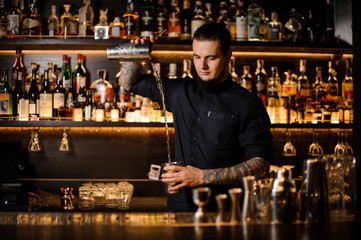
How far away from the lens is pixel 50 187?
9.87 feet

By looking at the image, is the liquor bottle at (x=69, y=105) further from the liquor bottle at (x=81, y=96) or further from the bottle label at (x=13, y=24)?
the bottle label at (x=13, y=24)

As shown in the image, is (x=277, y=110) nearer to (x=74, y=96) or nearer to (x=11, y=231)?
(x=74, y=96)

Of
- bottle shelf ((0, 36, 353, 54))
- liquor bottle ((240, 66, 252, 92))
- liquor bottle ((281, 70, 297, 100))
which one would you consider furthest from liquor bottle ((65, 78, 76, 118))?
liquor bottle ((281, 70, 297, 100))

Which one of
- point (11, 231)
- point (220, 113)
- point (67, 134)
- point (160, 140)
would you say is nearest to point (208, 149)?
point (220, 113)

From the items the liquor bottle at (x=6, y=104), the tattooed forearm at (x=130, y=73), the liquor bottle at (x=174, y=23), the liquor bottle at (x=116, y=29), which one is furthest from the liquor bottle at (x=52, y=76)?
the tattooed forearm at (x=130, y=73)

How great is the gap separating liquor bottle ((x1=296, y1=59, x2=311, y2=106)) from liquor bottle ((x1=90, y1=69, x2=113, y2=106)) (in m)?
1.29

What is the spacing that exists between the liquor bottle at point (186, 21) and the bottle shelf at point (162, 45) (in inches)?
3.7

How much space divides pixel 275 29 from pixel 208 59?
1.12 metres

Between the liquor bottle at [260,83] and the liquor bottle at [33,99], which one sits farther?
the liquor bottle at [260,83]

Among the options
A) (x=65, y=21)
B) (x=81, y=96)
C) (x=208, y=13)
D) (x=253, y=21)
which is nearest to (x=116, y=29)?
(x=65, y=21)

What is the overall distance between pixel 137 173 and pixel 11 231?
1.86 metres

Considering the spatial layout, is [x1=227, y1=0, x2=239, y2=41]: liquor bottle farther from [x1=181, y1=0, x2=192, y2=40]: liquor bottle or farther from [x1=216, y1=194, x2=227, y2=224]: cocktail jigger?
[x1=216, y1=194, x2=227, y2=224]: cocktail jigger

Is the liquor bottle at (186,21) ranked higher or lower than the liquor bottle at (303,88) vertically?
higher

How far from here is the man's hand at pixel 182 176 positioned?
5.31 ft
